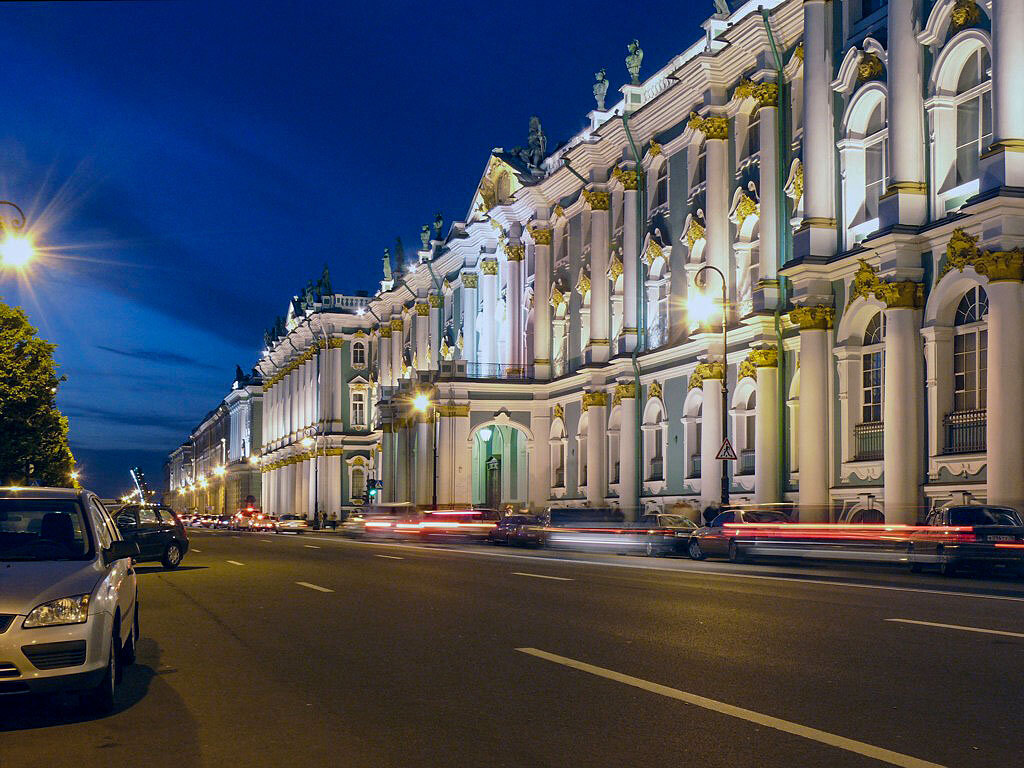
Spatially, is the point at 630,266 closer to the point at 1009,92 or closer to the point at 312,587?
the point at 1009,92

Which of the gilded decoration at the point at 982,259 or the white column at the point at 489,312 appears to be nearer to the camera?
the gilded decoration at the point at 982,259

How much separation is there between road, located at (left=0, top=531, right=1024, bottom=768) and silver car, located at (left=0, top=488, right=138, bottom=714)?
0.32 meters

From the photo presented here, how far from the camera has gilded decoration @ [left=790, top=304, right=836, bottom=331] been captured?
110ft

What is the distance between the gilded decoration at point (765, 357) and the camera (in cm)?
3670

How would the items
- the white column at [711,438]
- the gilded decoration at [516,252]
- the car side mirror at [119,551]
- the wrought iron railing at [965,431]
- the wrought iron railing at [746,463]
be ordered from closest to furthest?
the car side mirror at [119,551] < the wrought iron railing at [965,431] < the wrought iron railing at [746,463] < the white column at [711,438] < the gilded decoration at [516,252]

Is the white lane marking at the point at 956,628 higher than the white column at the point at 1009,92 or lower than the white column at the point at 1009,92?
lower

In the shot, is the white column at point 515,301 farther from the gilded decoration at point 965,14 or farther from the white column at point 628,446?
the gilded decoration at point 965,14

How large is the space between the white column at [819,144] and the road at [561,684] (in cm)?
1867

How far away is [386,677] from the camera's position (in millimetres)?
9688

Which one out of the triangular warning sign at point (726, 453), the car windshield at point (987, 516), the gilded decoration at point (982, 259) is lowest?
A: the car windshield at point (987, 516)

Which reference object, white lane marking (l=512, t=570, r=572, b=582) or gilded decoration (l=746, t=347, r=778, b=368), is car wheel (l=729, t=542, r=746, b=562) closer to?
gilded decoration (l=746, t=347, r=778, b=368)

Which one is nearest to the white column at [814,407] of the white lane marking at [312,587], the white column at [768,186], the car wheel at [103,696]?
the white column at [768,186]

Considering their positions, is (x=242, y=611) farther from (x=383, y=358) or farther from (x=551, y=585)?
(x=383, y=358)

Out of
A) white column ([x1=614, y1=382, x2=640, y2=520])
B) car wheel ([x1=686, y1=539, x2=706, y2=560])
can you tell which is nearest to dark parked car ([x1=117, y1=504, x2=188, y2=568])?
car wheel ([x1=686, y1=539, x2=706, y2=560])
